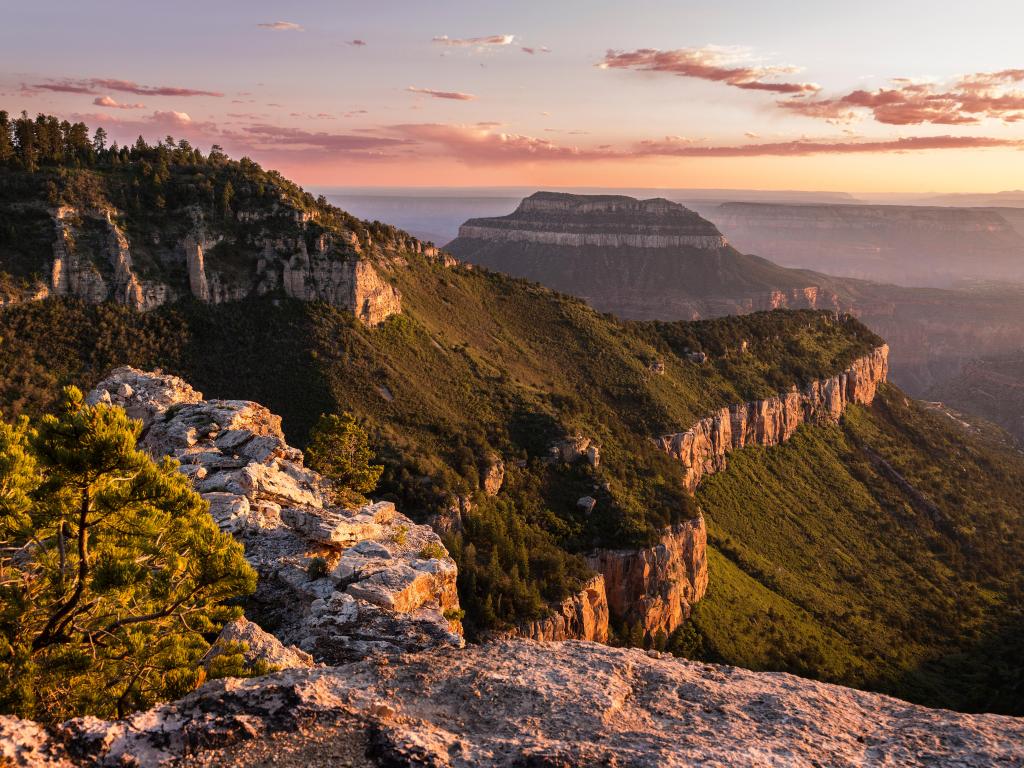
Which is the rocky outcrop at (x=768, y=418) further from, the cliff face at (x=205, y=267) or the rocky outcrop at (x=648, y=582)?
the cliff face at (x=205, y=267)

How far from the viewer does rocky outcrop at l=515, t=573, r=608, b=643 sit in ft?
162

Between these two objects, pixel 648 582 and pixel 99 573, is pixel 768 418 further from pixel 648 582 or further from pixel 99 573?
pixel 99 573

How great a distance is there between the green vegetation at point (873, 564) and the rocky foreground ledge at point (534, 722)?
52.5m

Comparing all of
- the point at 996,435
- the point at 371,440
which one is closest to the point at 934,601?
the point at 371,440

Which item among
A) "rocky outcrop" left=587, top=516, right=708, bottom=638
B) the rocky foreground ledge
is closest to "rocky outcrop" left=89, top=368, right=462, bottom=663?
the rocky foreground ledge

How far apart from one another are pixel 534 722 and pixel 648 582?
51620mm

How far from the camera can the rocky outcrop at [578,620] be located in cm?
4938

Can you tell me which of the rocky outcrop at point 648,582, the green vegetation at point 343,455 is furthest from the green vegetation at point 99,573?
the rocky outcrop at point 648,582

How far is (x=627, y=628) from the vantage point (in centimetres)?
6172

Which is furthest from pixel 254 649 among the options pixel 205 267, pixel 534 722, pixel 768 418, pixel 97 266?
pixel 768 418

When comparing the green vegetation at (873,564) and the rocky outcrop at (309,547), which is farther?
the green vegetation at (873,564)

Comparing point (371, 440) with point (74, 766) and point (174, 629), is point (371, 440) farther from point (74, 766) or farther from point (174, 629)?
point (74, 766)

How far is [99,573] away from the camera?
43.0 feet

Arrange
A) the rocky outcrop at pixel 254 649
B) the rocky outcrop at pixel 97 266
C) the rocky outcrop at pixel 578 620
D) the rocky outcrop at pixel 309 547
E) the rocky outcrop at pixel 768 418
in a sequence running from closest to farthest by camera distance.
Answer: the rocky outcrop at pixel 254 649, the rocky outcrop at pixel 309 547, the rocky outcrop at pixel 578 620, the rocky outcrop at pixel 97 266, the rocky outcrop at pixel 768 418
